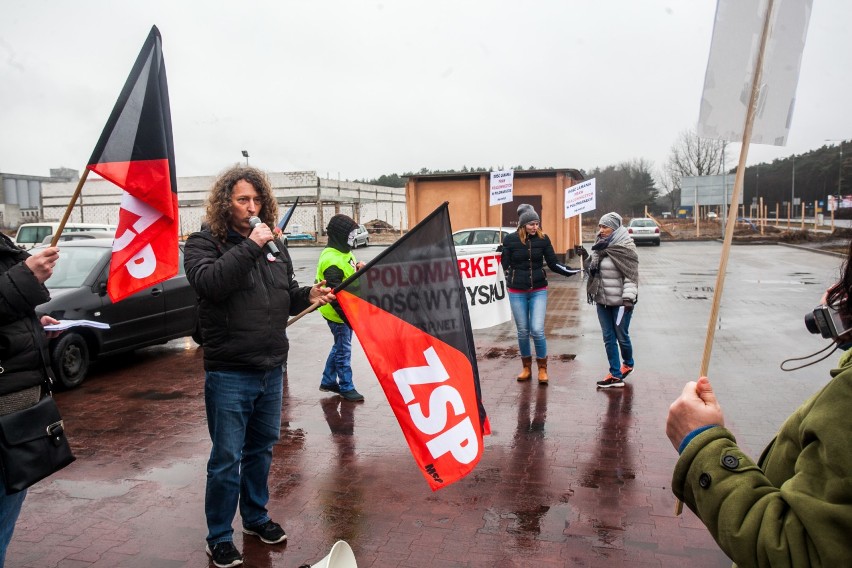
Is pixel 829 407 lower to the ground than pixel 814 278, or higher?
higher

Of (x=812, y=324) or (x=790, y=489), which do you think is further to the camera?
(x=812, y=324)

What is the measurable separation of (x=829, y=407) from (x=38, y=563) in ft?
13.3

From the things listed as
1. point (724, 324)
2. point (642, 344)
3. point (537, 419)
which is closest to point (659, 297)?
point (724, 324)

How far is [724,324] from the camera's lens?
37.4 feet

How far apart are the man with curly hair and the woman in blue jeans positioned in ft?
13.2

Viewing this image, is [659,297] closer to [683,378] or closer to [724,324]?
[724,324]

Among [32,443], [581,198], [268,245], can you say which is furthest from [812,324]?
[581,198]

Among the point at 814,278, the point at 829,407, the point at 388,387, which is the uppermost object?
the point at 829,407

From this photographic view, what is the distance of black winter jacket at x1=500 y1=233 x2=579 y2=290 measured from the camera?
295 inches

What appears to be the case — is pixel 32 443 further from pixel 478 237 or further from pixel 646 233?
pixel 646 233

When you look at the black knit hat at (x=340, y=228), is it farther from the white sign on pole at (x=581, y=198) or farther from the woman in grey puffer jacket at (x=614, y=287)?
the white sign on pole at (x=581, y=198)

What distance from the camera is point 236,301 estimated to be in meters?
3.57

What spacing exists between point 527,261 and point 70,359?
5.43 m

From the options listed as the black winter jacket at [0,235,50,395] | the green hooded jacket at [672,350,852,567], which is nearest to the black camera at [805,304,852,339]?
the green hooded jacket at [672,350,852,567]
